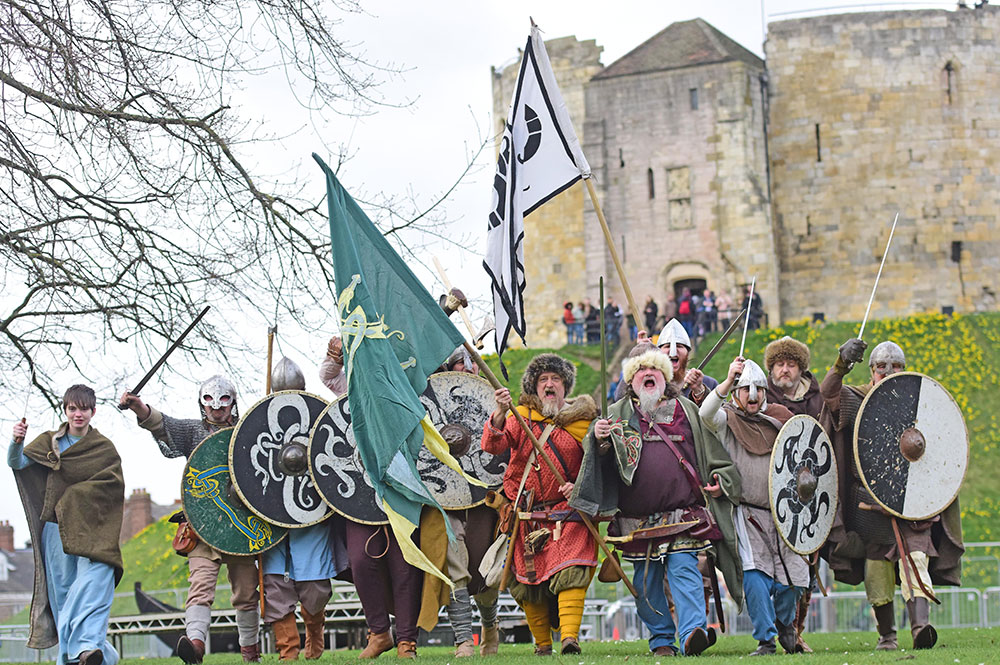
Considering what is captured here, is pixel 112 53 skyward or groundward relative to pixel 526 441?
skyward

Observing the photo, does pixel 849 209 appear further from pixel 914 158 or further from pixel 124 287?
pixel 124 287

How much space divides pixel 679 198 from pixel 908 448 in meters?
36.7

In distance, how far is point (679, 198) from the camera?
45.8m

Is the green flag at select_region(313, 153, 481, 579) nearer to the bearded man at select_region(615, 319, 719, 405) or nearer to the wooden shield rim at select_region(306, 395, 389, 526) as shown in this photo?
the wooden shield rim at select_region(306, 395, 389, 526)

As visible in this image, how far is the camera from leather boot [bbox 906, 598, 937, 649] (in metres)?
9.26

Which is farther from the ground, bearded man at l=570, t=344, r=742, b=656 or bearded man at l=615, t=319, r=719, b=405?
bearded man at l=615, t=319, r=719, b=405

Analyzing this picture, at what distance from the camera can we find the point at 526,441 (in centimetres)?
917

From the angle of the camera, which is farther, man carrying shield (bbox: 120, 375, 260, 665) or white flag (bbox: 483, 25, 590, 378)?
white flag (bbox: 483, 25, 590, 378)

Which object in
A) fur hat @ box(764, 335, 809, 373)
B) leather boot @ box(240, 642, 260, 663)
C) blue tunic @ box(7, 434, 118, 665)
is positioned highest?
fur hat @ box(764, 335, 809, 373)

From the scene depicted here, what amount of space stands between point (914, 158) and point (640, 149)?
7588 mm

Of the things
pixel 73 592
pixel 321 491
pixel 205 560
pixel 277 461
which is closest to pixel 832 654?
pixel 321 491

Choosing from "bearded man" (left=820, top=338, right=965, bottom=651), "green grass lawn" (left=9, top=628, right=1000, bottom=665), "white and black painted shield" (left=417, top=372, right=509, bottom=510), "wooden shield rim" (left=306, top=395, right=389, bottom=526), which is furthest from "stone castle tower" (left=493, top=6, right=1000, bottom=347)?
"wooden shield rim" (left=306, top=395, right=389, bottom=526)

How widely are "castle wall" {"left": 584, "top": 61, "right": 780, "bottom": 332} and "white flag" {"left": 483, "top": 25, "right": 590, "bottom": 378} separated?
34817mm

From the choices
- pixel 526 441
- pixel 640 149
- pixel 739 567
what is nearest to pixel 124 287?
pixel 526 441
